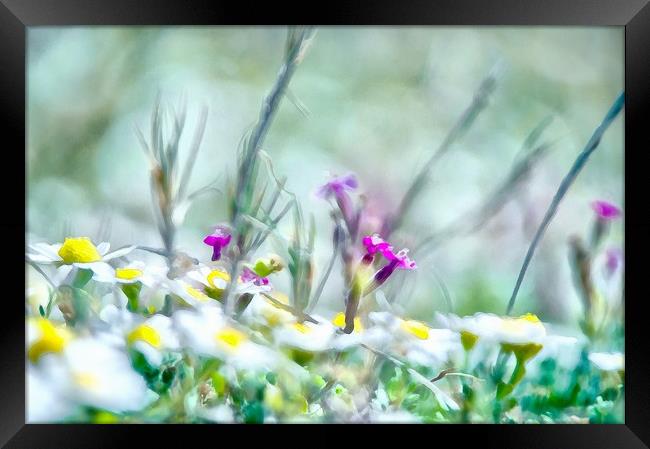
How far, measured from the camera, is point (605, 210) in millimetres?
1039

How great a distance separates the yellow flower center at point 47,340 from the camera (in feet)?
3.37

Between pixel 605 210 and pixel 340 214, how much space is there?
0.41m

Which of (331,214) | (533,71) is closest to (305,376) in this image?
(331,214)

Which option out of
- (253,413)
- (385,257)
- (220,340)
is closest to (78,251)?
(220,340)

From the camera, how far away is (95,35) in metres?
1.05

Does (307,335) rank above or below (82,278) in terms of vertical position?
below

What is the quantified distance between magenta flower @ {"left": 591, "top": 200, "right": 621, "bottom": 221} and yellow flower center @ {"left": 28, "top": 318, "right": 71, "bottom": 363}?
85 centimetres

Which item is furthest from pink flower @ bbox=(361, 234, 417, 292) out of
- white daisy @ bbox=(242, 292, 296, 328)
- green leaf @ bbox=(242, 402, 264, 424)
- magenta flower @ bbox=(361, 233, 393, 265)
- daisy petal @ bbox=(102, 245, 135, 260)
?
daisy petal @ bbox=(102, 245, 135, 260)

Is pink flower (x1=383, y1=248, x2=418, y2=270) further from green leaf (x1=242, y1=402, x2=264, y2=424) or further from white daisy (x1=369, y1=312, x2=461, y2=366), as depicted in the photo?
A: green leaf (x1=242, y1=402, x2=264, y2=424)

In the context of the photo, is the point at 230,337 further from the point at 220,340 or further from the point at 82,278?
the point at 82,278

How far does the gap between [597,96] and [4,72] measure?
36.5 inches

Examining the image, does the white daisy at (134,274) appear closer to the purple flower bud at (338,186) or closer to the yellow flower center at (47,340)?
the yellow flower center at (47,340)

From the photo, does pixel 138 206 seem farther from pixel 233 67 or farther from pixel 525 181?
pixel 525 181

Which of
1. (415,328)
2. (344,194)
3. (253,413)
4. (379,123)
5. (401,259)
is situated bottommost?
(253,413)
